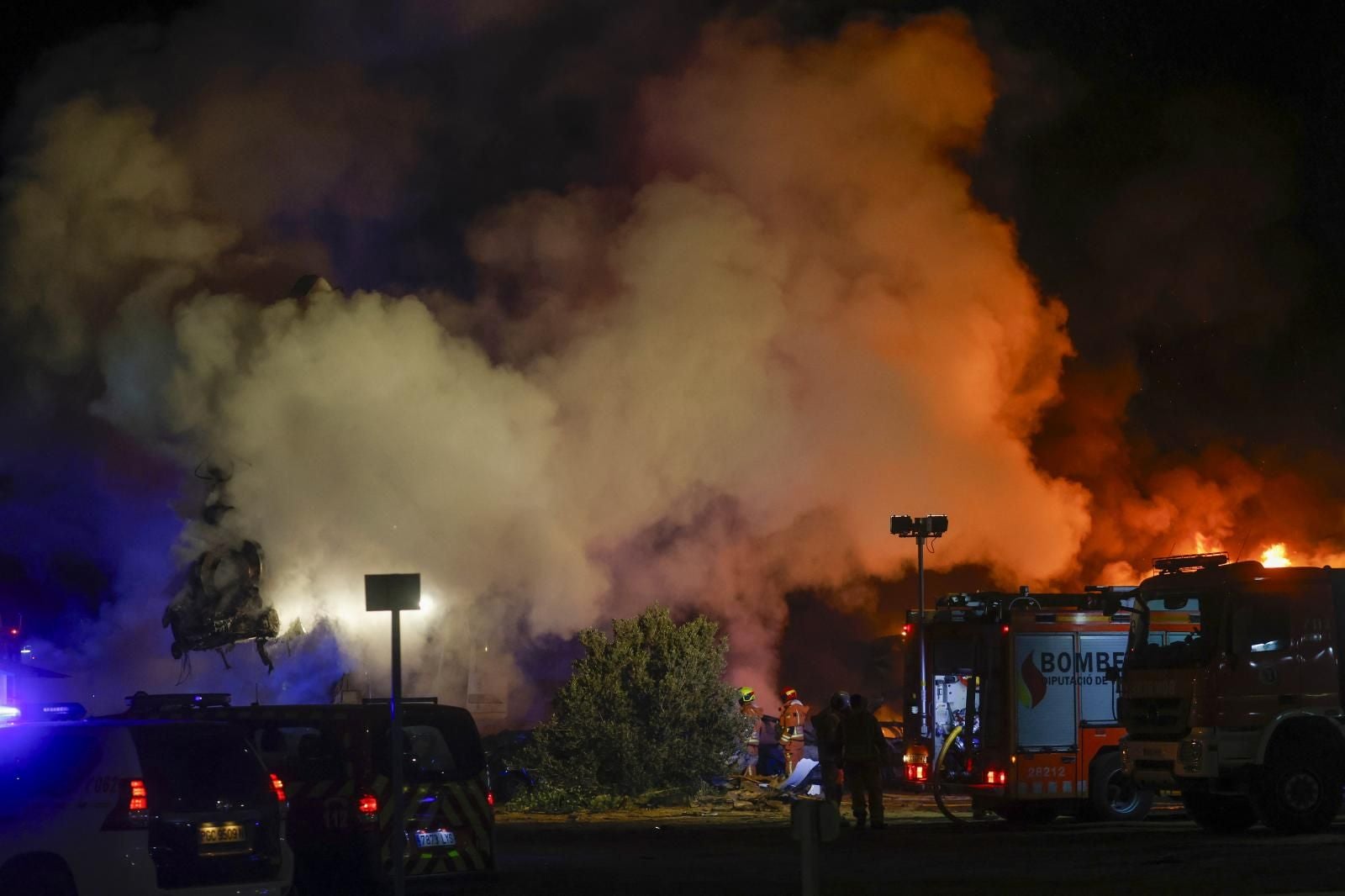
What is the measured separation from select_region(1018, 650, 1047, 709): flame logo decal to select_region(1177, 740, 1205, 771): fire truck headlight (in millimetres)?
2645

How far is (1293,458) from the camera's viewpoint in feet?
165

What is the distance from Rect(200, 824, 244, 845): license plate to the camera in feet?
37.9

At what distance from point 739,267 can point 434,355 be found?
6213mm

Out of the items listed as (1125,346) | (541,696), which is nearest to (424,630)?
(541,696)

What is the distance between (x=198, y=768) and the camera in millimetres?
11883

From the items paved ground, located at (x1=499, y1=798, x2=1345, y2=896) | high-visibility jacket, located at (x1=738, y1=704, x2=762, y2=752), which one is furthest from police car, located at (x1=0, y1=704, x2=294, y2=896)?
high-visibility jacket, located at (x1=738, y1=704, x2=762, y2=752)

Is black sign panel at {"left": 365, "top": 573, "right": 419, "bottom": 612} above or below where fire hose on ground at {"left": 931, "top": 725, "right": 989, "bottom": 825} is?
above

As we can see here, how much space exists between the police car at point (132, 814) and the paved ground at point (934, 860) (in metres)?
3.91

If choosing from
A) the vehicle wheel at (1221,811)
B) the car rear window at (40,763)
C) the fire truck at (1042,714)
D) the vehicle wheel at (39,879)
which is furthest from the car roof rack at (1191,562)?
the vehicle wheel at (39,879)

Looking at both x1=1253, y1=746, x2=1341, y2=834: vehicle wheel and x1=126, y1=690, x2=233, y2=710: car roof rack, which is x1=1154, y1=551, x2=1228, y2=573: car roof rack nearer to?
x1=1253, y1=746, x2=1341, y2=834: vehicle wheel

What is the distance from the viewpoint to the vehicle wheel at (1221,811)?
19.1 m

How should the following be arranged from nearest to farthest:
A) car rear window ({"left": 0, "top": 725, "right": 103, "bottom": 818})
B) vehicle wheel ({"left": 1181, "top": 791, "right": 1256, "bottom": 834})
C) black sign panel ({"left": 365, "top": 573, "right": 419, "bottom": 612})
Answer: car rear window ({"left": 0, "top": 725, "right": 103, "bottom": 818}) < black sign panel ({"left": 365, "top": 573, "right": 419, "bottom": 612}) < vehicle wheel ({"left": 1181, "top": 791, "right": 1256, "bottom": 834})

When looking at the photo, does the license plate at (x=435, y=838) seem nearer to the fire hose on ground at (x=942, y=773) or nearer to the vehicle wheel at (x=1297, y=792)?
the fire hose on ground at (x=942, y=773)

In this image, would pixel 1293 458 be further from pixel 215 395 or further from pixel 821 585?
pixel 215 395
